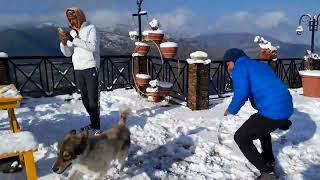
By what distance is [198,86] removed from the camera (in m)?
9.58

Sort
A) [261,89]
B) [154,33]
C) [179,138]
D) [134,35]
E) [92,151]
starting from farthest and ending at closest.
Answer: [134,35] < [154,33] < [179,138] < [261,89] < [92,151]

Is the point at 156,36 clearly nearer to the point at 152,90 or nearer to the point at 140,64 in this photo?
the point at 140,64

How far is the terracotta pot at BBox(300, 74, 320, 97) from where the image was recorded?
11445 mm

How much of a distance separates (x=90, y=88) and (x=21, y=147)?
2.64 metres

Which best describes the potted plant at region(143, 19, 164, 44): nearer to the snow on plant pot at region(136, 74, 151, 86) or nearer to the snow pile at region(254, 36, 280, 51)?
the snow on plant pot at region(136, 74, 151, 86)

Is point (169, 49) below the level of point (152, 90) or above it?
above

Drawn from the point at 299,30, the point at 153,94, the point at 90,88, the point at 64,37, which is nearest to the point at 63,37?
the point at 64,37

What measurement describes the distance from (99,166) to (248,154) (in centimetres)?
207

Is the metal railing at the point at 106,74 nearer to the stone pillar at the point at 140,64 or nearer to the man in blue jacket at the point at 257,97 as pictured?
the stone pillar at the point at 140,64

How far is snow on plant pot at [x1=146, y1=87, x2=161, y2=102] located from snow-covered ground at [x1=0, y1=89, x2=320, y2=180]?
0.24m

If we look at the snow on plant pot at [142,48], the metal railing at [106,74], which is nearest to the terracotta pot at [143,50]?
the snow on plant pot at [142,48]

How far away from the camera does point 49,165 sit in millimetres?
5207

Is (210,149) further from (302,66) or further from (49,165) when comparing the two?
(302,66)

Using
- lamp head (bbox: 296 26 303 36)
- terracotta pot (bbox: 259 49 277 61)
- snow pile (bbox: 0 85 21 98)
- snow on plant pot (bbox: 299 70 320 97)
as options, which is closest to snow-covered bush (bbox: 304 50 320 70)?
terracotta pot (bbox: 259 49 277 61)
